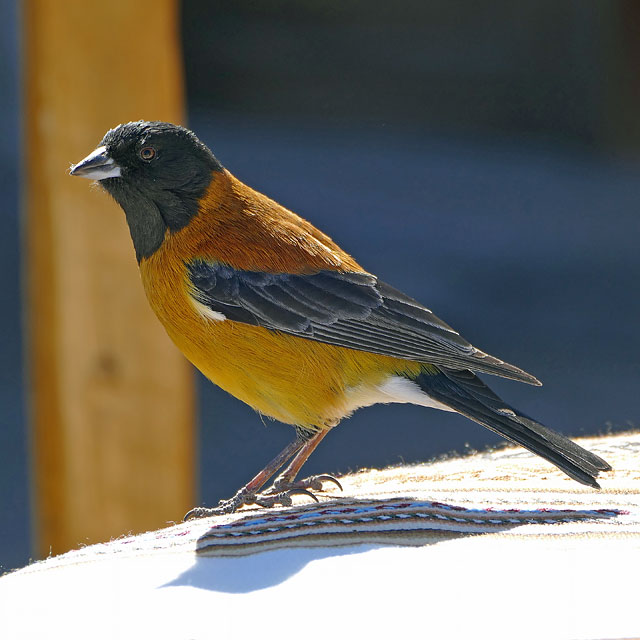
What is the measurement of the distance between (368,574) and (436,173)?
→ 4.96 meters

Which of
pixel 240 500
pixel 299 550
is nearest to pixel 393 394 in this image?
pixel 240 500

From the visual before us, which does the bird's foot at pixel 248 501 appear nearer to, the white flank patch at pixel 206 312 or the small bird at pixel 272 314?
the small bird at pixel 272 314

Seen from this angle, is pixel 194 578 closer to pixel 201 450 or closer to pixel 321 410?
pixel 321 410

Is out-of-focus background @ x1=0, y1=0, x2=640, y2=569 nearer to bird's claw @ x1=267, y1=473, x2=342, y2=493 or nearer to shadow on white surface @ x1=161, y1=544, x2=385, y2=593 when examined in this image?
bird's claw @ x1=267, y1=473, x2=342, y2=493

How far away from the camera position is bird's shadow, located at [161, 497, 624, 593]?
184 centimetres

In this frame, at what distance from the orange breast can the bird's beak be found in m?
0.24

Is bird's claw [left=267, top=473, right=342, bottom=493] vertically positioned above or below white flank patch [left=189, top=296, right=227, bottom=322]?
below

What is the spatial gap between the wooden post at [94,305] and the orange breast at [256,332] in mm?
1308

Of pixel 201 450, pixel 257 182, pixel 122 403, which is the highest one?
pixel 257 182

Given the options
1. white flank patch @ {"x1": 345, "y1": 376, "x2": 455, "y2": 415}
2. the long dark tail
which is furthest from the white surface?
white flank patch @ {"x1": 345, "y1": 376, "x2": 455, "y2": 415}

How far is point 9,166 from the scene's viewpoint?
5473 mm

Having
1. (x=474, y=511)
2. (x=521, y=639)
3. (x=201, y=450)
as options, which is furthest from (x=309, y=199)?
(x=521, y=639)

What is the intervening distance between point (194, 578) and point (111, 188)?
4.17 feet

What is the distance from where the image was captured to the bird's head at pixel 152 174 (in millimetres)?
2660
